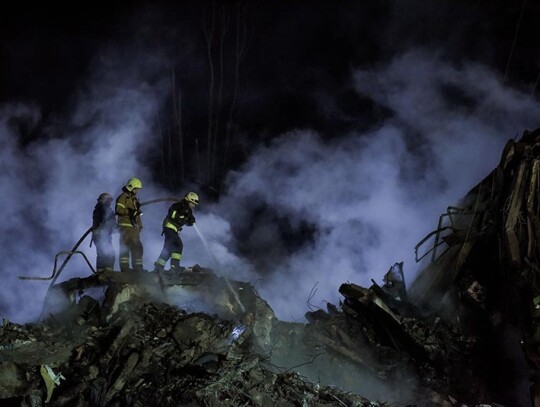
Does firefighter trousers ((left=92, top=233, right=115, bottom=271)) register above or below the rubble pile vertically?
above

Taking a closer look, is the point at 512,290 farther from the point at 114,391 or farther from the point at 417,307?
the point at 114,391

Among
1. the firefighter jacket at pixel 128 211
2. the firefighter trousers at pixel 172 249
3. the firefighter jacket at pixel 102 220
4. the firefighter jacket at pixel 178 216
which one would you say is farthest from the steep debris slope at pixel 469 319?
the firefighter jacket at pixel 102 220

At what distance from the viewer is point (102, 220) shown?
27.9ft

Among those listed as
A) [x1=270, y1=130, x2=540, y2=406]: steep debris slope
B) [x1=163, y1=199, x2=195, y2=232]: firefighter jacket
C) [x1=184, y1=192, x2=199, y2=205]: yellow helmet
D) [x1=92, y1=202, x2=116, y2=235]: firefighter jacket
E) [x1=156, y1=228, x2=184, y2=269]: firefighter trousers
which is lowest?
[x1=270, y1=130, x2=540, y2=406]: steep debris slope

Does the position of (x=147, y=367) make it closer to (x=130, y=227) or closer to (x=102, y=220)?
(x=130, y=227)

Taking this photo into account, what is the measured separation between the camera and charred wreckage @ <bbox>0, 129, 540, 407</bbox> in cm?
505

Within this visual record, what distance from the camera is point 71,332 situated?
6441 millimetres

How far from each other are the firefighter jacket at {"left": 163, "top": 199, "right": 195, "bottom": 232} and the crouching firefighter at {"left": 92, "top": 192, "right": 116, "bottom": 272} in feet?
3.79

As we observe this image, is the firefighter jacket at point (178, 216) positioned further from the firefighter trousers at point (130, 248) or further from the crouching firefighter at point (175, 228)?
the firefighter trousers at point (130, 248)

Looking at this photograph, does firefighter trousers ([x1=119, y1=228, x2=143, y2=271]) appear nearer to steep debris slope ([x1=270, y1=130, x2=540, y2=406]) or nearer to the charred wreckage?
the charred wreckage

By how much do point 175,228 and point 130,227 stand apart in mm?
851

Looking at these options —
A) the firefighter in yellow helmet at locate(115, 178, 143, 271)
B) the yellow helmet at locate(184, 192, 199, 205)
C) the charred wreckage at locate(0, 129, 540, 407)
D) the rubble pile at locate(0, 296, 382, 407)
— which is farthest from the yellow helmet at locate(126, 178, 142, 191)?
the rubble pile at locate(0, 296, 382, 407)

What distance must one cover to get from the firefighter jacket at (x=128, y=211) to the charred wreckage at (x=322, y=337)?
4.49 feet

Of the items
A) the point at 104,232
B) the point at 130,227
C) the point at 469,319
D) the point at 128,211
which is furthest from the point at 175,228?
the point at 469,319
